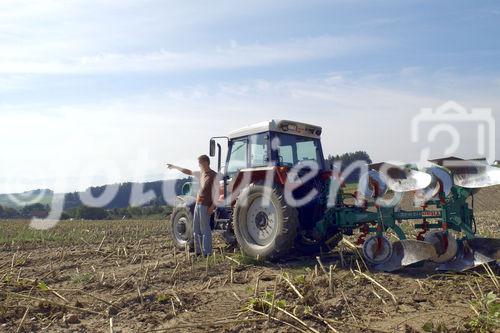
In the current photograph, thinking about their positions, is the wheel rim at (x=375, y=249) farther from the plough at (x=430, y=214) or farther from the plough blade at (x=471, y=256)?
the plough blade at (x=471, y=256)

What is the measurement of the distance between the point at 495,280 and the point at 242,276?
2.87m

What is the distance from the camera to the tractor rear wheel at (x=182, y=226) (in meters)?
9.55

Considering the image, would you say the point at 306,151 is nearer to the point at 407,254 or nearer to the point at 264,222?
the point at 264,222

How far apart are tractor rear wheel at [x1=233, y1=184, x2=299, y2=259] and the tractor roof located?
97cm

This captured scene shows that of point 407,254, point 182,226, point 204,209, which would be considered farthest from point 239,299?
point 182,226

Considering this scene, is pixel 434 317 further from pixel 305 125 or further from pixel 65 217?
pixel 65 217

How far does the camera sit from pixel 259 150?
818cm

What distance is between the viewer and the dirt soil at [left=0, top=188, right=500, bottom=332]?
422cm

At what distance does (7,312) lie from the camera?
475 centimetres

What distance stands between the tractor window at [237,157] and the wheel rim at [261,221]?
911 millimetres

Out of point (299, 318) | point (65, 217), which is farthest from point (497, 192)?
point (299, 318)

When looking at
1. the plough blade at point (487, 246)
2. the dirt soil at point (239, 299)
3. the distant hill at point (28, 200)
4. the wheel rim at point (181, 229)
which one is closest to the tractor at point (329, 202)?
the plough blade at point (487, 246)

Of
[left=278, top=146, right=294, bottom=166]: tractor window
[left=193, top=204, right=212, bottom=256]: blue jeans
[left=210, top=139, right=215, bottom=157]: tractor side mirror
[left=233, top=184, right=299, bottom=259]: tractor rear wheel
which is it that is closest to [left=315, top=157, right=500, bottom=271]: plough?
[left=233, top=184, right=299, bottom=259]: tractor rear wheel

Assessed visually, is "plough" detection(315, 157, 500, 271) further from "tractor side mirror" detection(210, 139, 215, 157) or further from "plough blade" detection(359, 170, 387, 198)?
"tractor side mirror" detection(210, 139, 215, 157)
